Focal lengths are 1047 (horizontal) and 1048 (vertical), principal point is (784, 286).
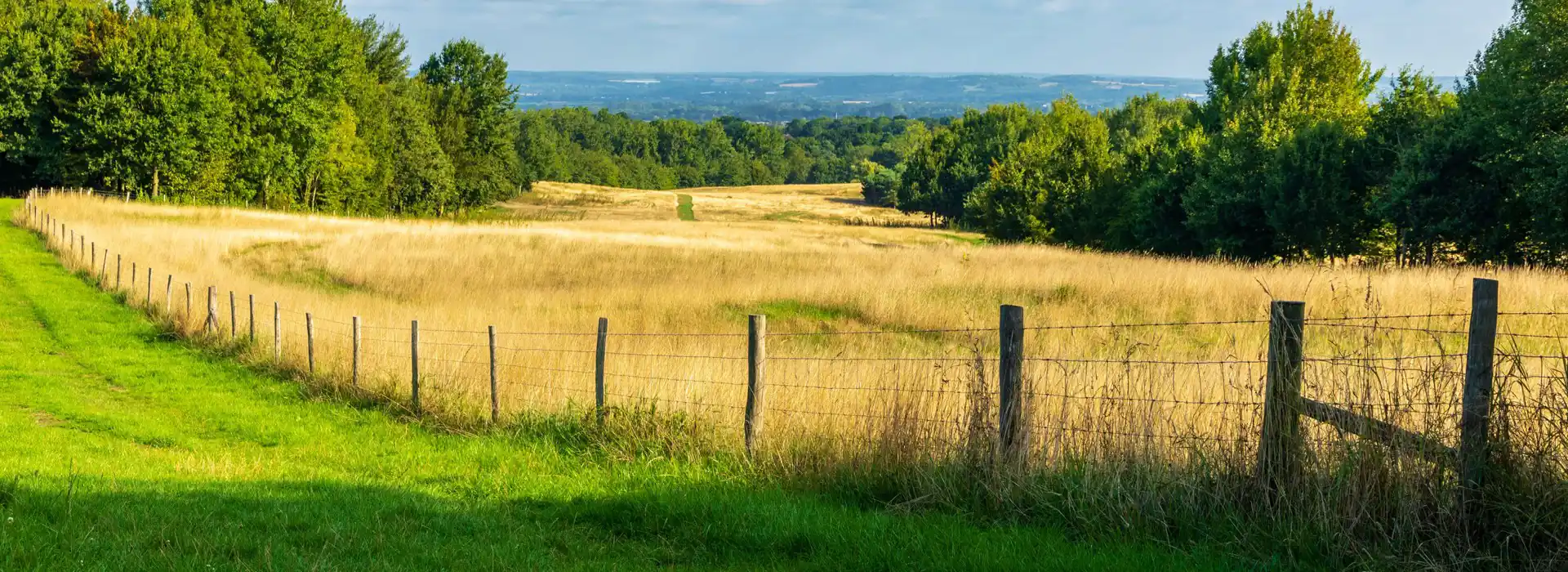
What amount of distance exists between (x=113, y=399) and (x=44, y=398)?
818 mm

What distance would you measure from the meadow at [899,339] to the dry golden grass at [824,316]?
7 centimetres

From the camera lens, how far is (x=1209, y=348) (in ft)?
59.7

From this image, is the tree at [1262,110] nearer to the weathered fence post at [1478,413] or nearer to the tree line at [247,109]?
the weathered fence post at [1478,413]

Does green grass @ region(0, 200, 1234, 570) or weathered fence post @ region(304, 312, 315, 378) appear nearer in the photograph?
green grass @ region(0, 200, 1234, 570)

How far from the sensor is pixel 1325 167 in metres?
36.1

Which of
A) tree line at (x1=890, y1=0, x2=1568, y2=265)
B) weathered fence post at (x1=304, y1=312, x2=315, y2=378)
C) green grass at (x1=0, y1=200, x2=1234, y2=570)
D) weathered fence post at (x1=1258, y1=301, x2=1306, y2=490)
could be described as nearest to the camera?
green grass at (x1=0, y1=200, x2=1234, y2=570)

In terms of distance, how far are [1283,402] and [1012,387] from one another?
5.56ft

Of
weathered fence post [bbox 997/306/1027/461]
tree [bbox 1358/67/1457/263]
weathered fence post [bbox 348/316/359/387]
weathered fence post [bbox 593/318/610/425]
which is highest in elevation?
tree [bbox 1358/67/1457/263]

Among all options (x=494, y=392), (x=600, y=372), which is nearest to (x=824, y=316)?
(x=494, y=392)

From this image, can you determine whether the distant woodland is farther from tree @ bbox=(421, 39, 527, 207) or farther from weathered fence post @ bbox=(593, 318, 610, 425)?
weathered fence post @ bbox=(593, 318, 610, 425)

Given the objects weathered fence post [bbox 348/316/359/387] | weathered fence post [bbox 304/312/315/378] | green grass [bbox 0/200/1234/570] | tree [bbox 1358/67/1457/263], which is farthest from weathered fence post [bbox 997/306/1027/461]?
tree [bbox 1358/67/1457/263]

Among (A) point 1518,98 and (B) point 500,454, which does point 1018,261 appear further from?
(B) point 500,454

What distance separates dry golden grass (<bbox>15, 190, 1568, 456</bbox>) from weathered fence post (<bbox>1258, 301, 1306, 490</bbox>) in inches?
7.0

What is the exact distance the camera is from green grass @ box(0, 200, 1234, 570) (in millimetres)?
6074
